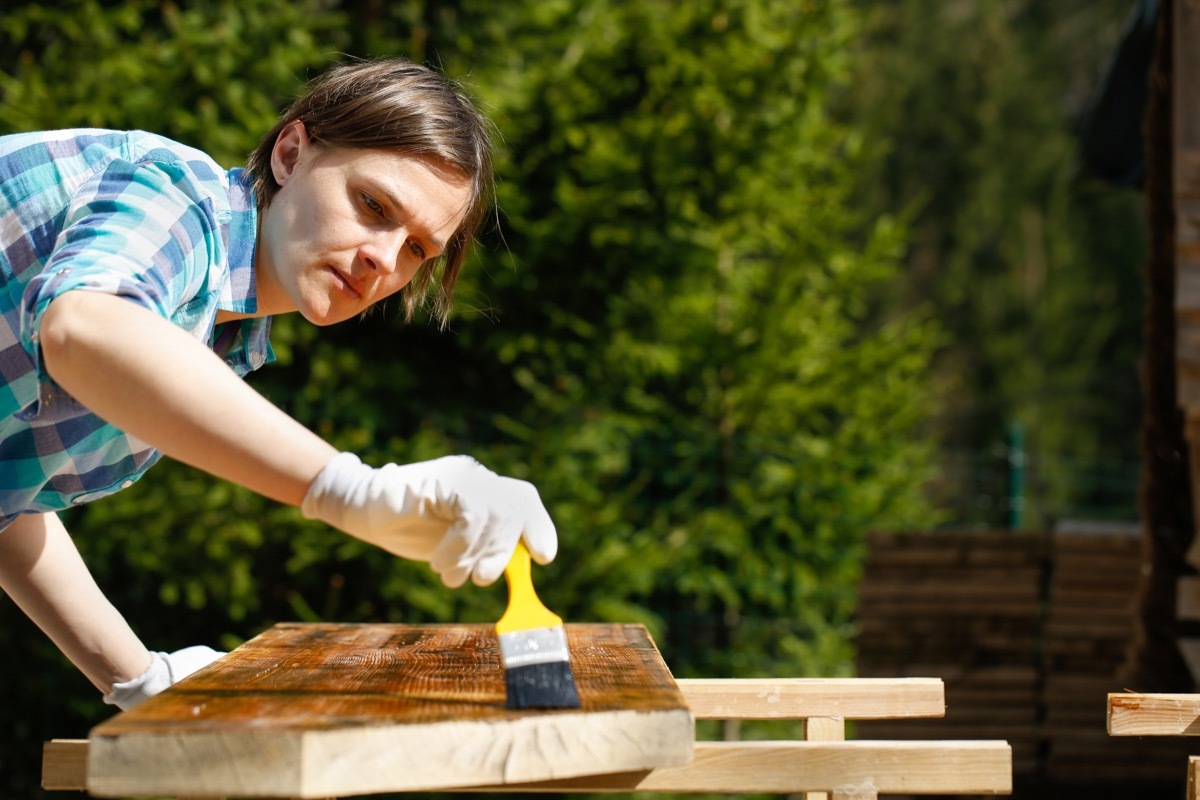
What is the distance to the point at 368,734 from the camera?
1170mm

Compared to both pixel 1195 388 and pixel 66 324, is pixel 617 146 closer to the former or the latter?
pixel 1195 388

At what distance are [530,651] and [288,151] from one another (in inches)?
33.3

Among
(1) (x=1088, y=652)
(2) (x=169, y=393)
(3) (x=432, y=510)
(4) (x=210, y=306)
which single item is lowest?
(1) (x=1088, y=652)

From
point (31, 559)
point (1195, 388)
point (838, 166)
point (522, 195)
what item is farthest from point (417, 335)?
point (31, 559)

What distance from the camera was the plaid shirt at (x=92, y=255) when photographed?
133 cm

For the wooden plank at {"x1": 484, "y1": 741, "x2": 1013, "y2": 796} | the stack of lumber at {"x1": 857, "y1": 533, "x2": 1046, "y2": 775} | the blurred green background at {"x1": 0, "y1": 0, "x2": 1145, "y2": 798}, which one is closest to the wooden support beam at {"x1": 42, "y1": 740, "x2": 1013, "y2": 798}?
the wooden plank at {"x1": 484, "y1": 741, "x2": 1013, "y2": 796}

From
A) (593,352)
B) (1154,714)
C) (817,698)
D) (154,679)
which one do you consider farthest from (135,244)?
(593,352)

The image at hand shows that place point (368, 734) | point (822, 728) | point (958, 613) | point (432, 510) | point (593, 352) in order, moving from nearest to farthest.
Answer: point (368, 734) < point (432, 510) < point (822, 728) < point (958, 613) < point (593, 352)

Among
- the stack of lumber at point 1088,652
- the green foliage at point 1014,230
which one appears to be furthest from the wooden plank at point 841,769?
the green foliage at point 1014,230

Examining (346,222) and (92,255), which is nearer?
(92,255)

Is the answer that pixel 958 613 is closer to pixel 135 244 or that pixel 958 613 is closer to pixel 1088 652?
pixel 1088 652

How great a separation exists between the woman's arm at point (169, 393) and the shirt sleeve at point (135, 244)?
0.13 ft

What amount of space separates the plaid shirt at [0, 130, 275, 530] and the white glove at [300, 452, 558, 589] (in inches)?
11.9

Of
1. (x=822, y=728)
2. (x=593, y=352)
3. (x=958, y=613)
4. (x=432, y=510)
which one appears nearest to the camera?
(x=432, y=510)
